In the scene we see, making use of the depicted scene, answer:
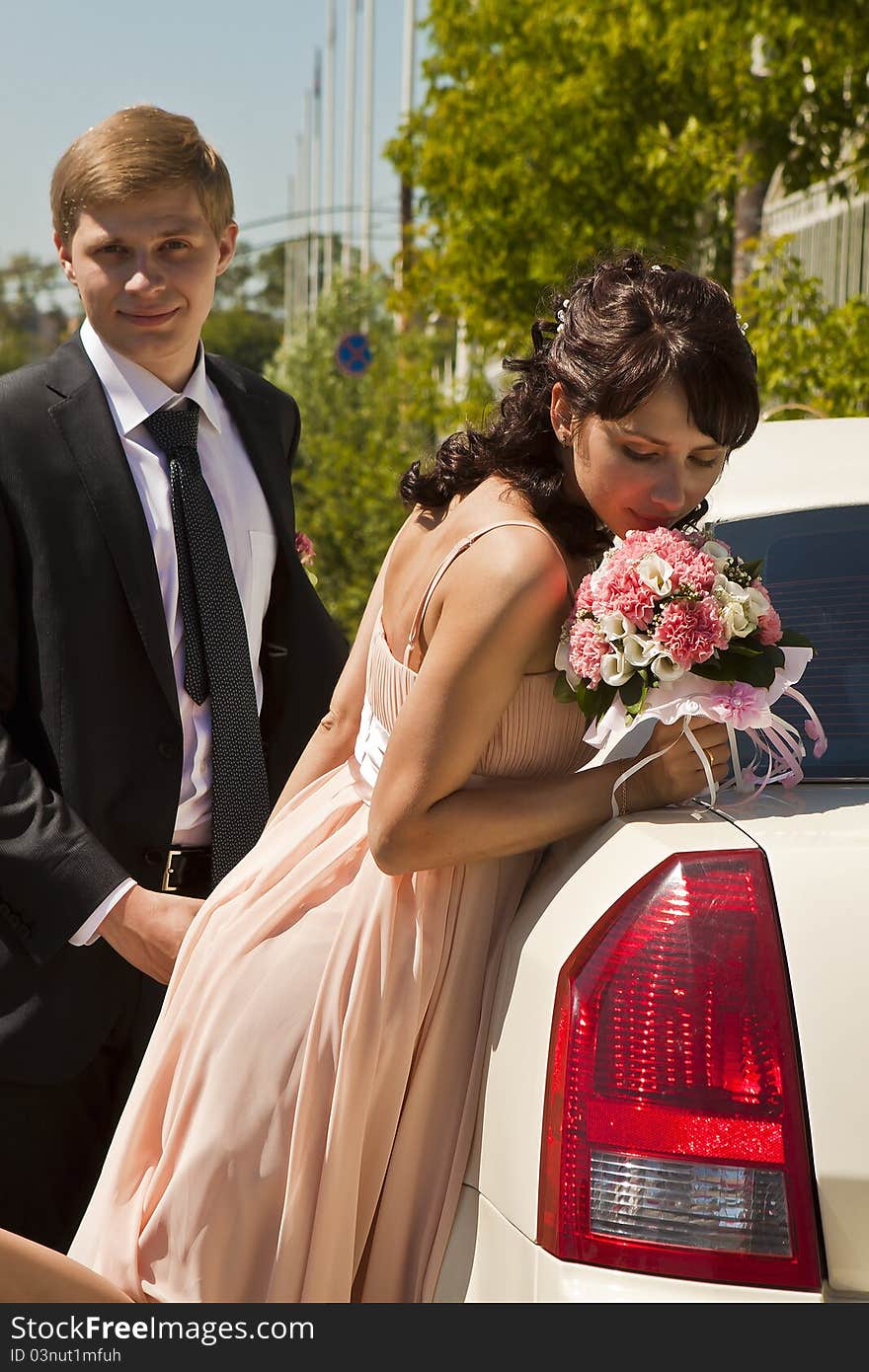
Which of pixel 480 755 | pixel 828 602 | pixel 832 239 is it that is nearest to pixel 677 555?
pixel 480 755

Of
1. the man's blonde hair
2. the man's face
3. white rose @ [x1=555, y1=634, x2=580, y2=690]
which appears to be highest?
the man's blonde hair

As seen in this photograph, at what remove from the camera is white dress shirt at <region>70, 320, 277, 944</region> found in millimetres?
3012

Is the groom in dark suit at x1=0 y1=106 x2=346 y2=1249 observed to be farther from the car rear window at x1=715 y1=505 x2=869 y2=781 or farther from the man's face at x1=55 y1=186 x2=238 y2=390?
the car rear window at x1=715 y1=505 x2=869 y2=781

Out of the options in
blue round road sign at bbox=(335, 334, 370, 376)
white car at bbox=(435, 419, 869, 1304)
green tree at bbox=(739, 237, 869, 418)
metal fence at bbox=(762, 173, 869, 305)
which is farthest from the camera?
blue round road sign at bbox=(335, 334, 370, 376)

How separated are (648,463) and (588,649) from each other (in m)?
0.34

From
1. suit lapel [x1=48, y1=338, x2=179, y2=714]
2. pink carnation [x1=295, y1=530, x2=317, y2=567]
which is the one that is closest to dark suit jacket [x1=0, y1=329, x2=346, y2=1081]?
suit lapel [x1=48, y1=338, x2=179, y2=714]

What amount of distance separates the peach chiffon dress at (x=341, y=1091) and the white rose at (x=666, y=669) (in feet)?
0.70

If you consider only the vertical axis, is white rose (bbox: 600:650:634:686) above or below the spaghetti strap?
below

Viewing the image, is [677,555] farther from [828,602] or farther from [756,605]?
[828,602]

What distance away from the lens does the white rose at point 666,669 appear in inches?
82.3

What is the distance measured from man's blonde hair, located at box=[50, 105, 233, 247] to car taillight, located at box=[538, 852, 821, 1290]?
187cm

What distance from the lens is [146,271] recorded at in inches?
121

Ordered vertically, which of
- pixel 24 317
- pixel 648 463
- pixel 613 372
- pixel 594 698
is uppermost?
pixel 613 372
